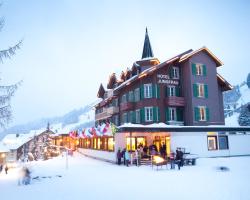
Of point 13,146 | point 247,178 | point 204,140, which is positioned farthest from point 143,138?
point 13,146

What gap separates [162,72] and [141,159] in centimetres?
1334

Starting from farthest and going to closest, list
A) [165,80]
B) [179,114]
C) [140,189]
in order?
Answer: [179,114]
[165,80]
[140,189]

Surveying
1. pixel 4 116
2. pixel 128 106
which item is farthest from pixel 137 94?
pixel 4 116

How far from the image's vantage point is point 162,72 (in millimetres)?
32875

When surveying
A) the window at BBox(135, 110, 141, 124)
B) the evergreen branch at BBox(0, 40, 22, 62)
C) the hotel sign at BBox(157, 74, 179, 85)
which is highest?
the hotel sign at BBox(157, 74, 179, 85)

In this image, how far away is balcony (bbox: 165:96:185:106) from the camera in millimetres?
31589

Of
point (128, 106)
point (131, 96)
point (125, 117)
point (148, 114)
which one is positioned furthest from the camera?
point (125, 117)

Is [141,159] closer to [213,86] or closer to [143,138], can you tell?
[143,138]

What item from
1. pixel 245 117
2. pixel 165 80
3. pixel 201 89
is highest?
pixel 165 80

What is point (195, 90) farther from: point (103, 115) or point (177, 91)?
point (103, 115)

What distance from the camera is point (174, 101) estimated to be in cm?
3189

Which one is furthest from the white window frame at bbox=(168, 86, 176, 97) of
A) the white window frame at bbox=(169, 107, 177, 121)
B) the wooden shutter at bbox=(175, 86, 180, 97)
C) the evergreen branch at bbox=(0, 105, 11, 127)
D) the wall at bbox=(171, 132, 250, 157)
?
the evergreen branch at bbox=(0, 105, 11, 127)

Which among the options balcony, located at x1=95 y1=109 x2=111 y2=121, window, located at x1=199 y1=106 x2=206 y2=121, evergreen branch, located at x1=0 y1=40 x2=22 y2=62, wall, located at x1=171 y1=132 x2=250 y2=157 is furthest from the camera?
balcony, located at x1=95 y1=109 x2=111 y2=121

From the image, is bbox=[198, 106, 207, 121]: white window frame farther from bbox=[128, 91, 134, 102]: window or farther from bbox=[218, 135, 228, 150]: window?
bbox=[128, 91, 134, 102]: window
